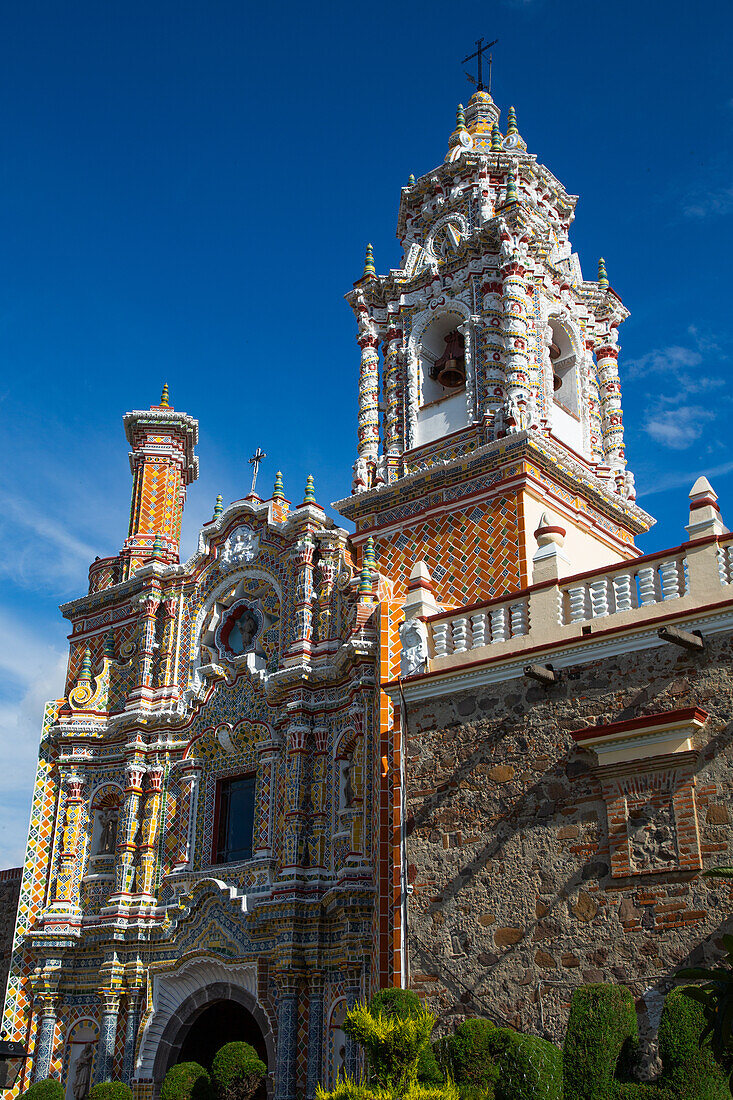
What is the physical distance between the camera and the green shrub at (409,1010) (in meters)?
8.65

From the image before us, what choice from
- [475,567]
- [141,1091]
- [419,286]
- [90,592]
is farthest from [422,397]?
[141,1091]

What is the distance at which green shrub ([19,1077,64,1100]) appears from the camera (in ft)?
51.7

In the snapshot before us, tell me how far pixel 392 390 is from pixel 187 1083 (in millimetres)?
10537

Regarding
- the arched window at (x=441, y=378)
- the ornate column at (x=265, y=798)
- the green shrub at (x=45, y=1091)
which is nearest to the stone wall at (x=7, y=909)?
the green shrub at (x=45, y=1091)

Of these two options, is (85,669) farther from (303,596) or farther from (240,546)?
(303,596)

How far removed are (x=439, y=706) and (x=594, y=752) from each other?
6.26 feet

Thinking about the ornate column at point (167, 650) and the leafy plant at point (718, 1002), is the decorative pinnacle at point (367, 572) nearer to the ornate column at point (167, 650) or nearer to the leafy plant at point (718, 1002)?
the ornate column at point (167, 650)

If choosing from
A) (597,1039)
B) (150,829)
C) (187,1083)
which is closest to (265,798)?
(150,829)

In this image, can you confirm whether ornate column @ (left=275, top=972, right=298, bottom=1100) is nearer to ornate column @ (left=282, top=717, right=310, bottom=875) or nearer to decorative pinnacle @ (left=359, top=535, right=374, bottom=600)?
ornate column @ (left=282, top=717, right=310, bottom=875)

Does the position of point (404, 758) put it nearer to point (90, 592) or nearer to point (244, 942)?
point (244, 942)

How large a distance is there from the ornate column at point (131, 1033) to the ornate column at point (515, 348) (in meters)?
9.81

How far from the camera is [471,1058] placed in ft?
29.0

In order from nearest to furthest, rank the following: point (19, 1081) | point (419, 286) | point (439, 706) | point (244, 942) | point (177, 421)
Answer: point (439, 706)
point (244, 942)
point (19, 1081)
point (419, 286)
point (177, 421)

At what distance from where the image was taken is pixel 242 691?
697 inches
